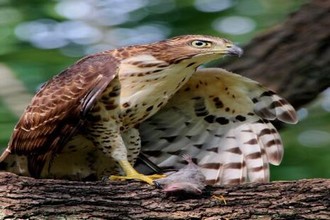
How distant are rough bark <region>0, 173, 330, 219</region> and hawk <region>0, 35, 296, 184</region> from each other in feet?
0.76

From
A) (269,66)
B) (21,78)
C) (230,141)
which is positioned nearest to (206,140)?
(230,141)

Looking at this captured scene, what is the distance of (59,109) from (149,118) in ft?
2.54

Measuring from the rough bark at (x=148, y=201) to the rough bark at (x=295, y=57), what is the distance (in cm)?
164

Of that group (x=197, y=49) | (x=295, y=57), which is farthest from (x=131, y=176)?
(x=295, y=57)

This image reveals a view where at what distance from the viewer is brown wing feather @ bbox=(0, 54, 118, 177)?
16.0 feet

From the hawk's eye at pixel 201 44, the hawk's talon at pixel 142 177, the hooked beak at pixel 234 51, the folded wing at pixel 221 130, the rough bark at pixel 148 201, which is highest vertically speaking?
the hawk's eye at pixel 201 44

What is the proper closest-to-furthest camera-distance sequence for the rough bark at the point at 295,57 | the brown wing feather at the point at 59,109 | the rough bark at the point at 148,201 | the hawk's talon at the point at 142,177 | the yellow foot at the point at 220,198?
the rough bark at the point at 148,201, the yellow foot at the point at 220,198, the hawk's talon at the point at 142,177, the brown wing feather at the point at 59,109, the rough bark at the point at 295,57

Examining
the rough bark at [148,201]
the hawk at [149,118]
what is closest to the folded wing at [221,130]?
the hawk at [149,118]

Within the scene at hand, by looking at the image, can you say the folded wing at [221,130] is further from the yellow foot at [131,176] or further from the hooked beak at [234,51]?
the yellow foot at [131,176]

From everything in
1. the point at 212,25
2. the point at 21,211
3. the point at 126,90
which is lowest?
the point at 21,211

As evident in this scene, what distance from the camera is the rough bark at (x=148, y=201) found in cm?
427

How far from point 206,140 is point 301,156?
0.86 meters

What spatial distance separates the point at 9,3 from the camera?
6.47 m

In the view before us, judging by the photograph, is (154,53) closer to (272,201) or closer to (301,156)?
(272,201)
